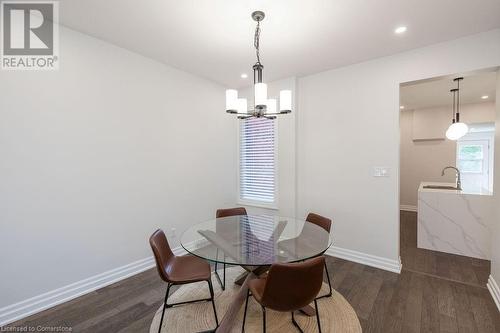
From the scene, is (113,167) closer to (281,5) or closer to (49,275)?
(49,275)

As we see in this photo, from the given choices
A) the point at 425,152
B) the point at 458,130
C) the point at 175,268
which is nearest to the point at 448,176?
the point at 425,152

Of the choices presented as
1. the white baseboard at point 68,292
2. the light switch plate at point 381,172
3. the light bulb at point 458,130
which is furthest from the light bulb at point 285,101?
the light bulb at point 458,130

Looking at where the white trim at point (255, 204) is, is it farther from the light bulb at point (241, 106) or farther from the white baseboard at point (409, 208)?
the white baseboard at point (409, 208)

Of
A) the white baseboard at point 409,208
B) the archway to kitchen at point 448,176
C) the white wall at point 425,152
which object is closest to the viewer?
the archway to kitchen at point 448,176

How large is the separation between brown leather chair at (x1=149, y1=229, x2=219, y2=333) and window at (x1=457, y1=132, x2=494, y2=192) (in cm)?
663

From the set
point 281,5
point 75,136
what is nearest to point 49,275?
point 75,136

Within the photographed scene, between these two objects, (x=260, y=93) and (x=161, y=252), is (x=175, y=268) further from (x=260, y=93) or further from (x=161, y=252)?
(x=260, y=93)

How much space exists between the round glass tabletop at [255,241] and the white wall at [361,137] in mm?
1077

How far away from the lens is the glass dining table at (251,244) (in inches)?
69.8

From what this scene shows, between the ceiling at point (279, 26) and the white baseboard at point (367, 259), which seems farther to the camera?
the white baseboard at point (367, 259)

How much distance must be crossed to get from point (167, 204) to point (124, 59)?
6.33 feet

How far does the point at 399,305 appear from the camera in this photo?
2240 mm

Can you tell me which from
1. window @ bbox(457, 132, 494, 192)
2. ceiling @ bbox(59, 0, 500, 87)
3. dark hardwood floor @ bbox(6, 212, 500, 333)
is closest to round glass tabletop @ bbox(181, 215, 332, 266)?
dark hardwood floor @ bbox(6, 212, 500, 333)

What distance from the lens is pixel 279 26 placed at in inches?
89.6
